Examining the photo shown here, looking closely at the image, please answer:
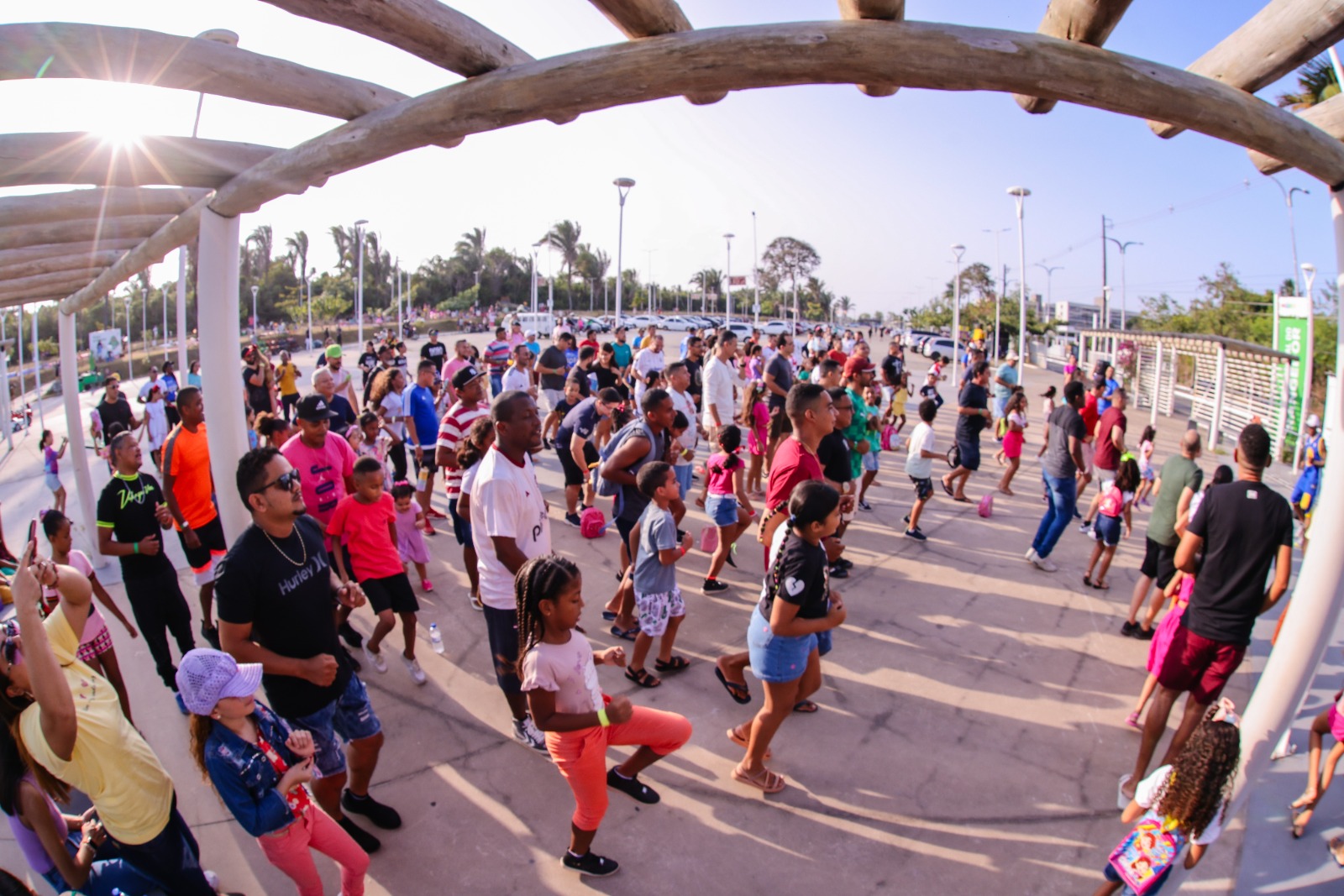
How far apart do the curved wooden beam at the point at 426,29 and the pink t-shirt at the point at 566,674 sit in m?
2.23

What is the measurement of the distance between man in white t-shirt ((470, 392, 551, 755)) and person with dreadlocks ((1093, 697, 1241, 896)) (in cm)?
259

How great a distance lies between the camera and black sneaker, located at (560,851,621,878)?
10.3ft

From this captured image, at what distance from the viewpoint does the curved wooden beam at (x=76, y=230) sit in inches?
157

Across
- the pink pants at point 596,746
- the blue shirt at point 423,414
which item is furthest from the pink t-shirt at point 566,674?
the blue shirt at point 423,414

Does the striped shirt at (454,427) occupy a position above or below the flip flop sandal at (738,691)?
above

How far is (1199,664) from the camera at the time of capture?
12.2 feet

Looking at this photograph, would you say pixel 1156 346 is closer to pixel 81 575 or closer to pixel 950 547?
pixel 950 547

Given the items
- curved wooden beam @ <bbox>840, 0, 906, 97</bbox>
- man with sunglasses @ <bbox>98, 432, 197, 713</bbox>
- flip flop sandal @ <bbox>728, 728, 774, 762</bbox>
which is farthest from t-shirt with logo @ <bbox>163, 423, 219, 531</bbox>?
curved wooden beam @ <bbox>840, 0, 906, 97</bbox>

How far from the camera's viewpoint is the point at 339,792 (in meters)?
3.20

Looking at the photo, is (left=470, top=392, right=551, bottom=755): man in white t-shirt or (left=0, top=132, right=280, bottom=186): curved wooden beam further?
(left=470, top=392, right=551, bottom=755): man in white t-shirt

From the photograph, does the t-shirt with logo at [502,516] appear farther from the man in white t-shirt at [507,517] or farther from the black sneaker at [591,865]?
the black sneaker at [591,865]

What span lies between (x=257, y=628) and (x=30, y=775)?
0.89m

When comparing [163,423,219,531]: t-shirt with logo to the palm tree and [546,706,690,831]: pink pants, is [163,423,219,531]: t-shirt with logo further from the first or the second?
the palm tree

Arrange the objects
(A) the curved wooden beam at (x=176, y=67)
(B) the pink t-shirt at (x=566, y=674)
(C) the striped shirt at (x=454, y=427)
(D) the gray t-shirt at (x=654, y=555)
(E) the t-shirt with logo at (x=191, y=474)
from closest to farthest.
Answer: (A) the curved wooden beam at (x=176, y=67) → (B) the pink t-shirt at (x=566, y=674) → (D) the gray t-shirt at (x=654, y=555) → (E) the t-shirt with logo at (x=191, y=474) → (C) the striped shirt at (x=454, y=427)
